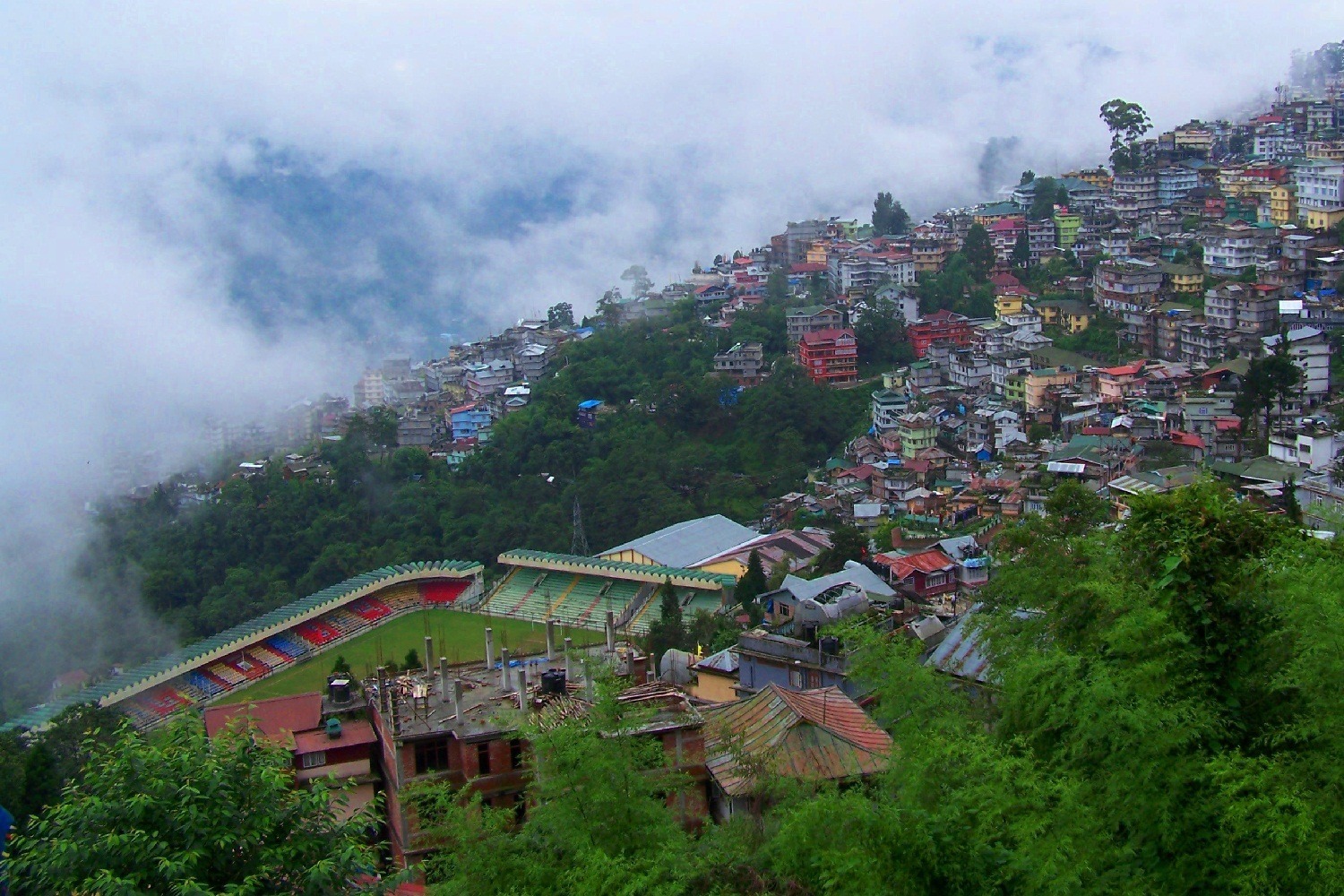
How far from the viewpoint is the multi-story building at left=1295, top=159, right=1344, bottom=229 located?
3111 cm

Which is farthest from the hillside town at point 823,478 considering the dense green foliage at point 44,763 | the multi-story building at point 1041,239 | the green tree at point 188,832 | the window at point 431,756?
the dense green foliage at point 44,763

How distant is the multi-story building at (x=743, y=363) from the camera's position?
34.2 m

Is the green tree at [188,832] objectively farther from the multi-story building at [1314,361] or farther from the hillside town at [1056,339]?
the multi-story building at [1314,361]

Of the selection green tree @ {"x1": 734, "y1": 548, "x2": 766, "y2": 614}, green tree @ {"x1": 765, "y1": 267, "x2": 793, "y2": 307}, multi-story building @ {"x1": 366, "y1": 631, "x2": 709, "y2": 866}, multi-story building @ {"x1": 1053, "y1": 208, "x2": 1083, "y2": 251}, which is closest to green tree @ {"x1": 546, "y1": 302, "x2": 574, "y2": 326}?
green tree @ {"x1": 765, "y1": 267, "x2": 793, "y2": 307}

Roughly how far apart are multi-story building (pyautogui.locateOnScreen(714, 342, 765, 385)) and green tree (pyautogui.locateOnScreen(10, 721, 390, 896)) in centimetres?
2776

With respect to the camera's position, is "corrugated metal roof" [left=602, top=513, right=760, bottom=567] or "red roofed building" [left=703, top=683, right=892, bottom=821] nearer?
"red roofed building" [left=703, top=683, right=892, bottom=821]

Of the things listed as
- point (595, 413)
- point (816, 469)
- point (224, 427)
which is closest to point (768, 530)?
point (816, 469)

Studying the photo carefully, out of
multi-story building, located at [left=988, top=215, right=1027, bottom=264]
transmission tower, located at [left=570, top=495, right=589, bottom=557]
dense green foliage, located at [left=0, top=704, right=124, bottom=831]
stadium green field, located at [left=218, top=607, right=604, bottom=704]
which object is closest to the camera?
dense green foliage, located at [left=0, top=704, right=124, bottom=831]

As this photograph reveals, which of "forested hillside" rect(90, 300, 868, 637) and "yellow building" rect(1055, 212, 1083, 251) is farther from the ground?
"yellow building" rect(1055, 212, 1083, 251)

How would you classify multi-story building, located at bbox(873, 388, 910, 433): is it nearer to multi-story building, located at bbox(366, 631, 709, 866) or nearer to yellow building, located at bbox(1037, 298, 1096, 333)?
yellow building, located at bbox(1037, 298, 1096, 333)

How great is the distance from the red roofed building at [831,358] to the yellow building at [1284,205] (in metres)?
11.0

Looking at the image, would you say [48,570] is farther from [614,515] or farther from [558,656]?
[558,656]

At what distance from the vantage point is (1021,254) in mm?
36531

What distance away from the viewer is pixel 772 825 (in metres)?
7.79
